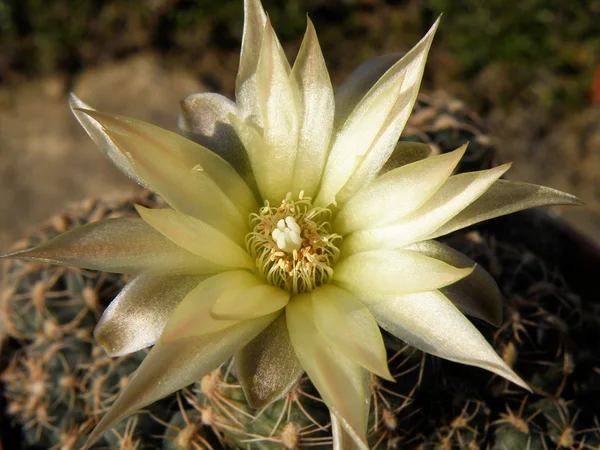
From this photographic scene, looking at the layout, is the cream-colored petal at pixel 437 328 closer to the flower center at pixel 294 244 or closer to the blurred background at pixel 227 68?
the flower center at pixel 294 244

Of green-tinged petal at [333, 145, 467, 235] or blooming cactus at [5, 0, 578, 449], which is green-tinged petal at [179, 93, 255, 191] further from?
green-tinged petal at [333, 145, 467, 235]

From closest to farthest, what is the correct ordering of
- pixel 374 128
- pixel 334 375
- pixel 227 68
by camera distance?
pixel 334 375 < pixel 374 128 < pixel 227 68

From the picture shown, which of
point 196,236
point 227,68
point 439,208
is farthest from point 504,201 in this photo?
point 227,68

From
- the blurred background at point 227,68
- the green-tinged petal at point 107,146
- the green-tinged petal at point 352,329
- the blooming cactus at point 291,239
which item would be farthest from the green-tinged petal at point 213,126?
the blurred background at point 227,68

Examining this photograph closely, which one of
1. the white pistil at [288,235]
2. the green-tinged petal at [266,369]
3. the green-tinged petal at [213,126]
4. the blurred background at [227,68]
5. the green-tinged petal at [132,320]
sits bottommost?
the blurred background at [227,68]

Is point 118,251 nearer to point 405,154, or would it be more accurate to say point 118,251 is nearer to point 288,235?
point 288,235

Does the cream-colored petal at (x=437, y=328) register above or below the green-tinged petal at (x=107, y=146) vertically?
below

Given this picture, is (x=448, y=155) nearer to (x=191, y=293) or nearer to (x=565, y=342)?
(x=191, y=293)

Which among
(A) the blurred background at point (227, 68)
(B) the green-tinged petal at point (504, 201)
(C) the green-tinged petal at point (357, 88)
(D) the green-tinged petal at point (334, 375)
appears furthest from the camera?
(A) the blurred background at point (227, 68)
